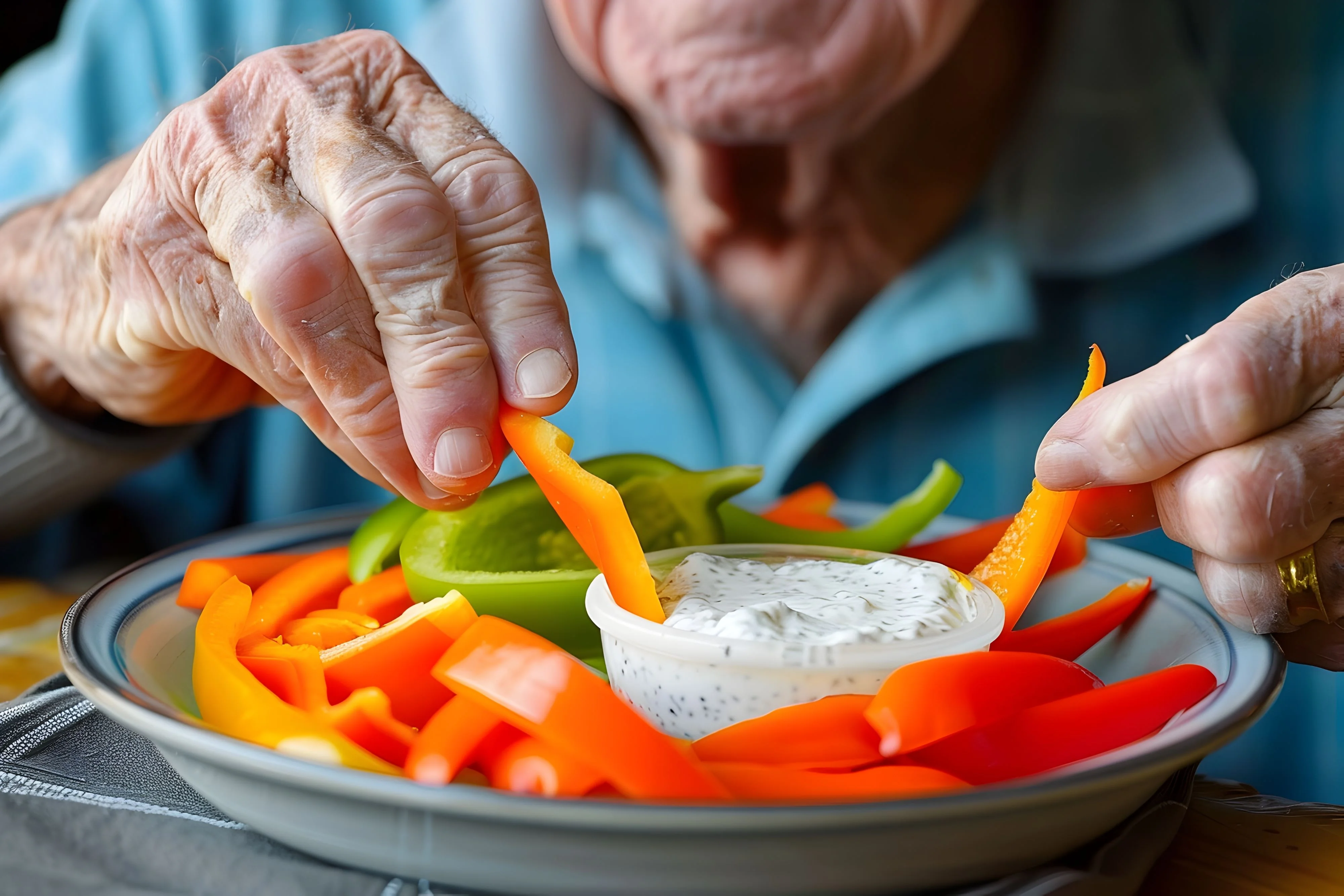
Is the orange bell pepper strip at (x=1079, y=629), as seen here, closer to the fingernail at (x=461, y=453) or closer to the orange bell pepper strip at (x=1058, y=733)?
the orange bell pepper strip at (x=1058, y=733)

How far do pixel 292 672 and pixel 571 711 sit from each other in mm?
300

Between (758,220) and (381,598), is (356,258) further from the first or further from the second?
(758,220)

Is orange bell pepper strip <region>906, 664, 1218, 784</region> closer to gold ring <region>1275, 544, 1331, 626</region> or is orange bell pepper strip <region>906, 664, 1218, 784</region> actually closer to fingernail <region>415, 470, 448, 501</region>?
gold ring <region>1275, 544, 1331, 626</region>

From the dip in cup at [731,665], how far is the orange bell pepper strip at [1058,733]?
0.26 ft

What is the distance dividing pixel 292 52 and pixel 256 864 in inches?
33.4

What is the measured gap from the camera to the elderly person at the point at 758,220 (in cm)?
158

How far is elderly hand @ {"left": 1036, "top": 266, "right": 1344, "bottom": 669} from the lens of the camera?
2.68 feet

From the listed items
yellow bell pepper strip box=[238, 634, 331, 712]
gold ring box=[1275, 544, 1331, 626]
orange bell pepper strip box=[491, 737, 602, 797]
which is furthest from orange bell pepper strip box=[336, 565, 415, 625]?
gold ring box=[1275, 544, 1331, 626]

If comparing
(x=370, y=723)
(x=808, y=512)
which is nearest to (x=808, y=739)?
(x=370, y=723)

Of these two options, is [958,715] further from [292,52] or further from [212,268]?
[292,52]

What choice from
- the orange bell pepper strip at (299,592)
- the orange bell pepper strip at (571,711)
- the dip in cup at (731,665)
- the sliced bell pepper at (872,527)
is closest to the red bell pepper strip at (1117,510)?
the dip in cup at (731,665)

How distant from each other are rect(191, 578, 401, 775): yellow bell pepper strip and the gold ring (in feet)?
2.45

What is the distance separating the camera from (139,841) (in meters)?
0.74

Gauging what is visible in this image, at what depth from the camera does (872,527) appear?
1316 millimetres
